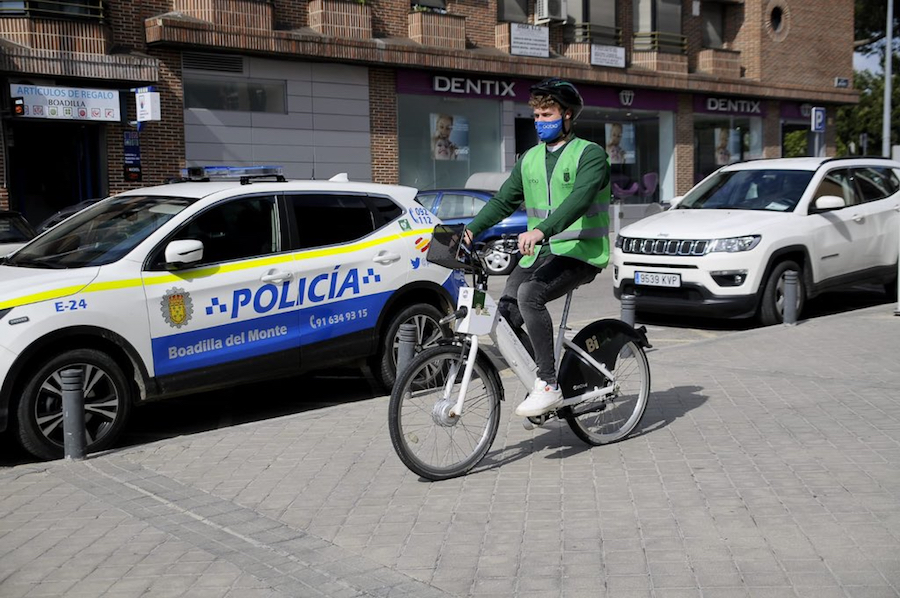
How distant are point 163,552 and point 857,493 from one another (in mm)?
3164

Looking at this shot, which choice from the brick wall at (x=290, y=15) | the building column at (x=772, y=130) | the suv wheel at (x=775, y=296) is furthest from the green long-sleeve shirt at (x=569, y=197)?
the building column at (x=772, y=130)

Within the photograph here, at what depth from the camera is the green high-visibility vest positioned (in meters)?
5.71

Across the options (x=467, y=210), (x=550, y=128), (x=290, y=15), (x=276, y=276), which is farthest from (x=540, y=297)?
(x=290, y=15)

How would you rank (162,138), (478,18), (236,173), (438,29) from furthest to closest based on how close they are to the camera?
(478,18), (438,29), (162,138), (236,173)

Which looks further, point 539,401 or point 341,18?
point 341,18

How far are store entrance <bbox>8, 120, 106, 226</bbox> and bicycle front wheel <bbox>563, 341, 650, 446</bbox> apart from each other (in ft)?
53.4

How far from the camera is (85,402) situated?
21.5 feet

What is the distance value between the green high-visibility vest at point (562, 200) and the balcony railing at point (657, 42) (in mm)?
27392

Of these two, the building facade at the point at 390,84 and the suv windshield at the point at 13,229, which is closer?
the suv windshield at the point at 13,229

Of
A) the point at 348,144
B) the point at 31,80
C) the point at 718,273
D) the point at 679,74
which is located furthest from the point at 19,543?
the point at 679,74

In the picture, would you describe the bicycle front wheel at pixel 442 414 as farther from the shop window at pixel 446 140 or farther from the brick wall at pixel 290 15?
the shop window at pixel 446 140

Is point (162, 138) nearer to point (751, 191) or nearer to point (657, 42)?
point (751, 191)

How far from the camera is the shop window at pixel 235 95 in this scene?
22281 mm

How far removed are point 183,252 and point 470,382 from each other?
229 centimetres
